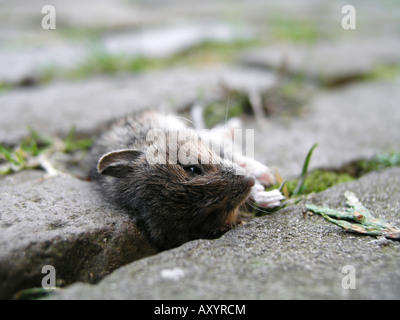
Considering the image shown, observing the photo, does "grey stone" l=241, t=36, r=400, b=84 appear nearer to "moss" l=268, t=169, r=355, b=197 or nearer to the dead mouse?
"moss" l=268, t=169, r=355, b=197

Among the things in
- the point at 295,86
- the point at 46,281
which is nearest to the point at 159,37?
the point at 295,86

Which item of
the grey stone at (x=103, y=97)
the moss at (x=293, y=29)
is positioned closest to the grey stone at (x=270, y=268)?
the grey stone at (x=103, y=97)

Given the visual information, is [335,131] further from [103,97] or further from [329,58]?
[103,97]

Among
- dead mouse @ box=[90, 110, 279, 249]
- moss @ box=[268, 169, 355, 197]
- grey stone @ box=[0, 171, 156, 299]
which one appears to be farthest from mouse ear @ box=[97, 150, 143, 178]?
moss @ box=[268, 169, 355, 197]

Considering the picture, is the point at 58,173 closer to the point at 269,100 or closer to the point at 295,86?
the point at 269,100

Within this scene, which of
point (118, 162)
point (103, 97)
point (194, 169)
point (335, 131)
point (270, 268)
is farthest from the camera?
point (103, 97)

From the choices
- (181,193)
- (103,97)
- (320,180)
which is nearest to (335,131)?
(320,180)

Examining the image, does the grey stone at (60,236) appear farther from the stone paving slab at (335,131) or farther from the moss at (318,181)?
the stone paving slab at (335,131)
